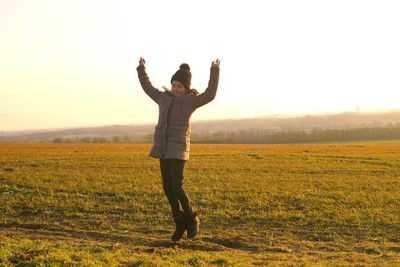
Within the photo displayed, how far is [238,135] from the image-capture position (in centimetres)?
10881

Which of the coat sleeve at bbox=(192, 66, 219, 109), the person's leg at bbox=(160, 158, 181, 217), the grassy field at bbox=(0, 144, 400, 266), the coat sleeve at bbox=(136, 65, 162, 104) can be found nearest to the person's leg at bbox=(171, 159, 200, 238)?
the person's leg at bbox=(160, 158, 181, 217)

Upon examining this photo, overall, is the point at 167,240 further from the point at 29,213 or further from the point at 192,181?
the point at 192,181

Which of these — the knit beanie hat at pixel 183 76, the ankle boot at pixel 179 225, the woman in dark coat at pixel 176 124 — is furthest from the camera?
the ankle boot at pixel 179 225

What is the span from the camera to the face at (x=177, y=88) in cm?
759

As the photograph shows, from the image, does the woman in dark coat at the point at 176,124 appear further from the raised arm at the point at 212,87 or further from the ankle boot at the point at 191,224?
the ankle boot at the point at 191,224

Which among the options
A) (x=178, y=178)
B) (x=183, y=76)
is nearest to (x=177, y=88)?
(x=183, y=76)

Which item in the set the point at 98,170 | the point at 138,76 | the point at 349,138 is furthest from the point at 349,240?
the point at 349,138

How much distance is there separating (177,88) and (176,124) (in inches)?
25.3

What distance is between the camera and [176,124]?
742cm

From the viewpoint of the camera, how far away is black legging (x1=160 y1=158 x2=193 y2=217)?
24.4 ft

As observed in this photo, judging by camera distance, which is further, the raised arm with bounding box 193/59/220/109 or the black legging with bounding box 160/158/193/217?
the black legging with bounding box 160/158/193/217

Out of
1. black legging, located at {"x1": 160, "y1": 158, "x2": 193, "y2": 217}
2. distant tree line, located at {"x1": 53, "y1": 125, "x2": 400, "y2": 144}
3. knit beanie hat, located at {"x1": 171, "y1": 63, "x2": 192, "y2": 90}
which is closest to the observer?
black legging, located at {"x1": 160, "y1": 158, "x2": 193, "y2": 217}

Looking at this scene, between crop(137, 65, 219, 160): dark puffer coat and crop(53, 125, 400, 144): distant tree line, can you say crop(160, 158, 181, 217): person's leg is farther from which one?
crop(53, 125, 400, 144): distant tree line

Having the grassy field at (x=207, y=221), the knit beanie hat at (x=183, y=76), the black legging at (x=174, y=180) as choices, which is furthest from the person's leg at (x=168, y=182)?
the knit beanie hat at (x=183, y=76)
